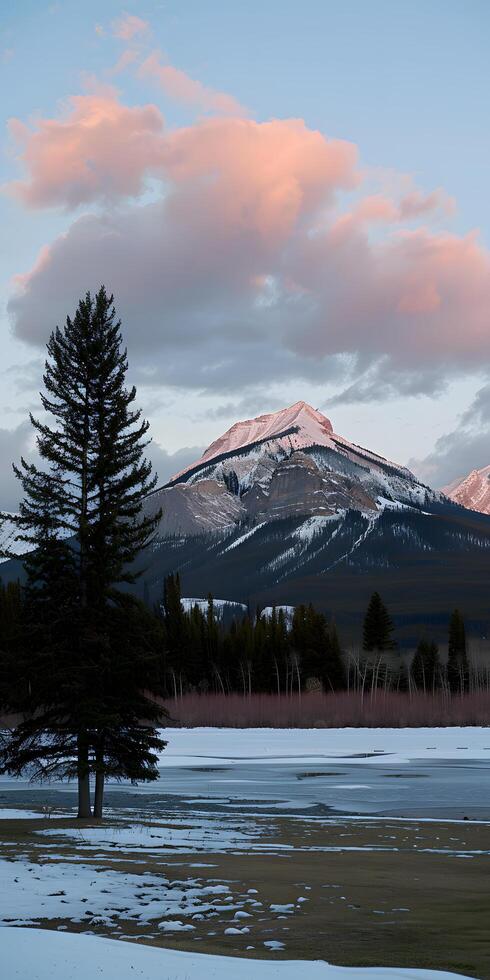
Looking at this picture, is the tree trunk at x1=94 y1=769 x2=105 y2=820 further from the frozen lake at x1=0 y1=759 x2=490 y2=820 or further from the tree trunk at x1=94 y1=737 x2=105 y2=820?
the frozen lake at x1=0 y1=759 x2=490 y2=820

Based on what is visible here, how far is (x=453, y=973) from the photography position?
35.2 ft

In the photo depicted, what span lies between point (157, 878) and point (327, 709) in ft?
285

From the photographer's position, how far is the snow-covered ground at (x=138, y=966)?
10.4 metres

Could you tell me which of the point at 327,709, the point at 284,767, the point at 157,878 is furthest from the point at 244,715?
the point at 157,878

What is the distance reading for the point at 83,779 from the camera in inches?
1280

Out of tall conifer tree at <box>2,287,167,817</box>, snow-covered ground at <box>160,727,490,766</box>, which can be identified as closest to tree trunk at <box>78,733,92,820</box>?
tall conifer tree at <box>2,287,167,817</box>

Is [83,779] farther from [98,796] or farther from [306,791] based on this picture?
[306,791]

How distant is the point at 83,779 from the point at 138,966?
73.9 feet

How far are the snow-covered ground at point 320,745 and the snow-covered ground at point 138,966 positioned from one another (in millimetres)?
52568

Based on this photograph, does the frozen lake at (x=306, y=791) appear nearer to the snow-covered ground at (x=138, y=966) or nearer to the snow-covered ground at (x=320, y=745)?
the snow-covered ground at (x=320, y=745)

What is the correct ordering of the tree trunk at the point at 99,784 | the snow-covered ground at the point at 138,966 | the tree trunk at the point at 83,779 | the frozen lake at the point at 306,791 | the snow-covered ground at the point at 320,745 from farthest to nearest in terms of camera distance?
the snow-covered ground at the point at 320,745, the frozen lake at the point at 306,791, the tree trunk at the point at 99,784, the tree trunk at the point at 83,779, the snow-covered ground at the point at 138,966

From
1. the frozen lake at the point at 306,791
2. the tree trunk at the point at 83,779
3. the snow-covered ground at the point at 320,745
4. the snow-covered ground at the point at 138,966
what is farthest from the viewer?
the snow-covered ground at the point at 320,745

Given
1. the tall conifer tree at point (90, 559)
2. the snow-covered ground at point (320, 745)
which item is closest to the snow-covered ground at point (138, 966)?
the tall conifer tree at point (90, 559)

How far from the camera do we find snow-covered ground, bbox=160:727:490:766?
67062mm
